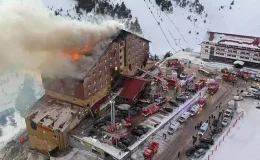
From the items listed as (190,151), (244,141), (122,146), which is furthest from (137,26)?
(190,151)

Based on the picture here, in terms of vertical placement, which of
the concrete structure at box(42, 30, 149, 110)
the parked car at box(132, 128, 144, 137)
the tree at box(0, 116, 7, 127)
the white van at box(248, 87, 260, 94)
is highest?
the concrete structure at box(42, 30, 149, 110)

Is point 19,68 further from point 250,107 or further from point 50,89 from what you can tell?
point 250,107

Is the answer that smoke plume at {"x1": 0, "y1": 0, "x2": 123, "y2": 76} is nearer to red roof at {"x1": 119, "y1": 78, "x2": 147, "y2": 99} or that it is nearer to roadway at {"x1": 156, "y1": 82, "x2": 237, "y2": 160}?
red roof at {"x1": 119, "y1": 78, "x2": 147, "y2": 99}

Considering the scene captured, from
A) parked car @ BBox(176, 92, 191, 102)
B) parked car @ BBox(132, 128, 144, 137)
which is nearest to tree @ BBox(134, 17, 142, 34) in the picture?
parked car @ BBox(176, 92, 191, 102)

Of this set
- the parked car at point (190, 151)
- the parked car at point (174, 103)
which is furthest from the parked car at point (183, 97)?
the parked car at point (190, 151)

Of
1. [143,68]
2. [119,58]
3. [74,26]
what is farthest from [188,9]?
[74,26]

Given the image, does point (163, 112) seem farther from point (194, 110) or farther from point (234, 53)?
point (234, 53)
